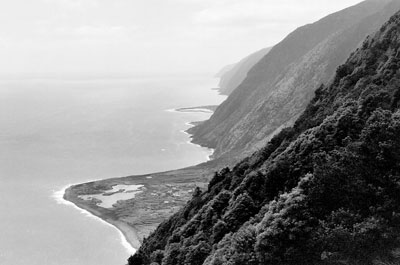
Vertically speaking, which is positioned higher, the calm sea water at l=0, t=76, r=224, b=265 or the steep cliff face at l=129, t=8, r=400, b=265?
the steep cliff face at l=129, t=8, r=400, b=265

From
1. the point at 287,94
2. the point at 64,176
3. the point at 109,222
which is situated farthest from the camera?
the point at 287,94

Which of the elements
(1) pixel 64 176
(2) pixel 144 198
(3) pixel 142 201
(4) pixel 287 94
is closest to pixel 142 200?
(3) pixel 142 201

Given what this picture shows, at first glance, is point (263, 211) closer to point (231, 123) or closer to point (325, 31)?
point (231, 123)

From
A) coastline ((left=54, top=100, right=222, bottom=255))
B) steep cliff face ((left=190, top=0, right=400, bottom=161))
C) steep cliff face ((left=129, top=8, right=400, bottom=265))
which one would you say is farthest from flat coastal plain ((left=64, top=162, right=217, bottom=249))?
steep cliff face ((left=129, top=8, right=400, bottom=265))

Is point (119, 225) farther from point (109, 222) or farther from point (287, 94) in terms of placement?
point (287, 94)

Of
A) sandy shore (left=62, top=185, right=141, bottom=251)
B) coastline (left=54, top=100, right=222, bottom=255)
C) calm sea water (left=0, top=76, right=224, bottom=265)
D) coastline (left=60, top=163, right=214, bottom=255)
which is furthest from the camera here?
coastline (left=54, top=100, right=222, bottom=255)

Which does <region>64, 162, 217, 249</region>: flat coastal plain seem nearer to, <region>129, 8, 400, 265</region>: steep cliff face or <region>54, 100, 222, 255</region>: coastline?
<region>54, 100, 222, 255</region>: coastline

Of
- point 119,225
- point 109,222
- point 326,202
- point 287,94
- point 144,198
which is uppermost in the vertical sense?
point 326,202
